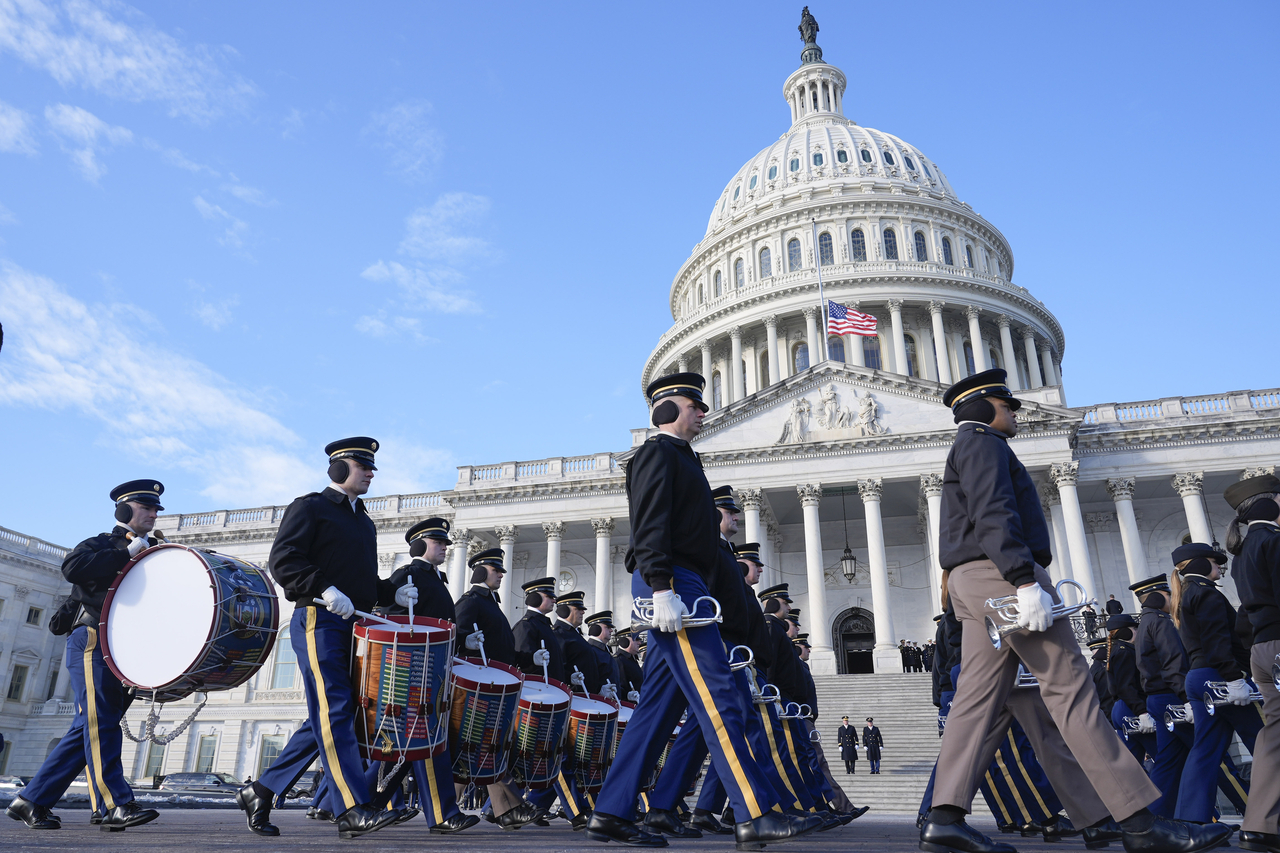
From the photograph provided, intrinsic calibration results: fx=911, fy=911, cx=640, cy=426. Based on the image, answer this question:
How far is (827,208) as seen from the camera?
209 ft

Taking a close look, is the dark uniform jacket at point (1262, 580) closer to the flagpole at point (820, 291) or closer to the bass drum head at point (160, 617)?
the bass drum head at point (160, 617)

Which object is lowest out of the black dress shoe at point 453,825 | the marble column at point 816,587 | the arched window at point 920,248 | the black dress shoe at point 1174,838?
the black dress shoe at point 453,825

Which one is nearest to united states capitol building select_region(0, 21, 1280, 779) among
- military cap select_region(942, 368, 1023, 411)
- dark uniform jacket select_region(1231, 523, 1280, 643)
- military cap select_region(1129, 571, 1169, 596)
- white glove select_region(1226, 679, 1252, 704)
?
military cap select_region(1129, 571, 1169, 596)

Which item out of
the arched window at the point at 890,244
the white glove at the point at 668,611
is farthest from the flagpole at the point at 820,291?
the white glove at the point at 668,611

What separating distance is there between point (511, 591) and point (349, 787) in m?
40.6

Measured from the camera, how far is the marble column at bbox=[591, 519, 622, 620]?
137 feet

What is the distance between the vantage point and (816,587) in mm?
37062

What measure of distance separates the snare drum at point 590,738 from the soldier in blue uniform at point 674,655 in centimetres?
362

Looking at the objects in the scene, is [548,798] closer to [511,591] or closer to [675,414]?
[675,414]

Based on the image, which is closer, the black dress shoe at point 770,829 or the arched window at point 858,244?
the black dress shoe at point 770,829

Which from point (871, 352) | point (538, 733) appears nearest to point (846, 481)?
point (871, 352)

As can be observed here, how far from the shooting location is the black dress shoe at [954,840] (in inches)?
195

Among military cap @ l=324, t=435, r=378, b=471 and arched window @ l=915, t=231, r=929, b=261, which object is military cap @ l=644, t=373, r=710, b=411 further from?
arched window @ l=915, t=231, r=929, b=261

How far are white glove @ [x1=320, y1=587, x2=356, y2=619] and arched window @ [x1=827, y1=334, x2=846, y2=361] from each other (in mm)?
53291
